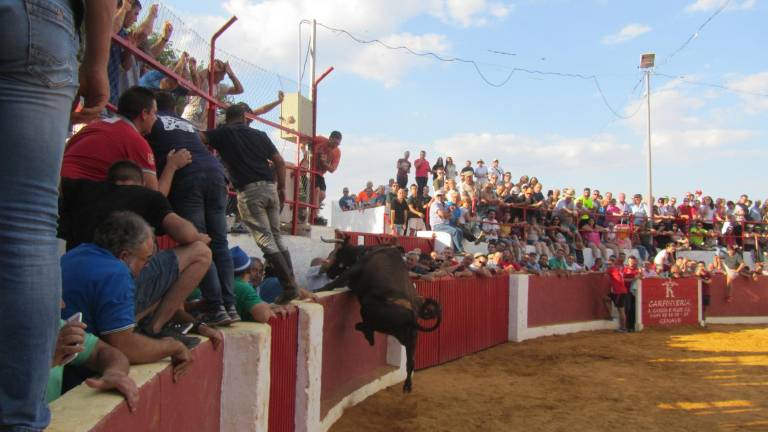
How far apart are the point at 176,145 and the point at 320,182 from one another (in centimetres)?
639

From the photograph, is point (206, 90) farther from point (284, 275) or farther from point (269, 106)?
point (284, 275)

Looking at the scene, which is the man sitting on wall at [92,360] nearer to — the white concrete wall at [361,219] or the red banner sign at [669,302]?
the white concrete wall at [361,219]

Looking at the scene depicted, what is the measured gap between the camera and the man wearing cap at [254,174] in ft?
18.0

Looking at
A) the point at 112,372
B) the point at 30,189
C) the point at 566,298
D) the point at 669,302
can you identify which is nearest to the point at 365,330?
the point at 112,372

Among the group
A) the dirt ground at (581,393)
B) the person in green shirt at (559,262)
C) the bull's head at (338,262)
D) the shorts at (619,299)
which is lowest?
the dirt ground at (581,393)

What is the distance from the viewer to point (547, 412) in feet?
23.4

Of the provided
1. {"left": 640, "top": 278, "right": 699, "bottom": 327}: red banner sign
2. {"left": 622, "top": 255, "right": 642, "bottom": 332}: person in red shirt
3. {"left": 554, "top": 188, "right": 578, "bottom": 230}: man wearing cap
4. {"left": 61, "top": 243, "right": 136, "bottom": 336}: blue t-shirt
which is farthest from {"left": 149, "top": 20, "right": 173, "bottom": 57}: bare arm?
{"left": 554, "top": 188, "right": 578, "bottom": 230}: man wearing cap

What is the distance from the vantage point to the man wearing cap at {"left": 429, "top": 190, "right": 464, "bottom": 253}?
15148mm

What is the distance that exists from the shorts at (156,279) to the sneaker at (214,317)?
0.82m

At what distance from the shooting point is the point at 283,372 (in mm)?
4977

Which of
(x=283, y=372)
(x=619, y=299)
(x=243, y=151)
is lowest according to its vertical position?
(x=619, y=299)

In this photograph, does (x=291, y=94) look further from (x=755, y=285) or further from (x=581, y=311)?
(x=755, y=285)

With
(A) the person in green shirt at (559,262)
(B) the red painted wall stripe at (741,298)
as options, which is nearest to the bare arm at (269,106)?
(A) the person in green shirt at (559,262)

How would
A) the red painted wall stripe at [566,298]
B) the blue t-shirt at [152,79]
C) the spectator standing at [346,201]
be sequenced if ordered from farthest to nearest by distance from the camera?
the spectator standing at [346,201]
the red painted wall stripe at [566,298]
the blue t-shirt at [152,79]
